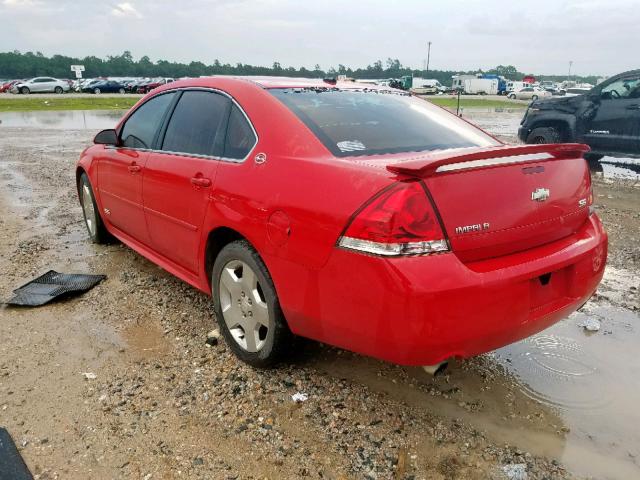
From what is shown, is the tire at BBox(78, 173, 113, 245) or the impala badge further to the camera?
the tire at BBox(78, 173, 113, 245)

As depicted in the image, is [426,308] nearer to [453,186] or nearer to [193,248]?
[453,186]

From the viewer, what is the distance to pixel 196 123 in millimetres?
3621

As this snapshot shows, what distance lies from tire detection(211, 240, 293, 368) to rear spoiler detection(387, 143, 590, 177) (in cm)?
100

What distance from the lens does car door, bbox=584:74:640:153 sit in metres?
9.21

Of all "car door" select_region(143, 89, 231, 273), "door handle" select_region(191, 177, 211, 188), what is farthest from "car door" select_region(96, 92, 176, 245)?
"door handle" select_region(191, 177, 211, 188)

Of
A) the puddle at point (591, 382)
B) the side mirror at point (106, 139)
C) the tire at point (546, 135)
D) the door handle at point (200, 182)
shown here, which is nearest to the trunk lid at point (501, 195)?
the puddle at point (591, 382)

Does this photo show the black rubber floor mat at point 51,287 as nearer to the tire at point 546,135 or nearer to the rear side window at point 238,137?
the rear side window at point 238,137

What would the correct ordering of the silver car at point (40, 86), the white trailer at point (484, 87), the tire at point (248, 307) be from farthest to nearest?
the white trailer at point (484, 87) → the silver car at point (40, 86) → the tire at point (248, 307)

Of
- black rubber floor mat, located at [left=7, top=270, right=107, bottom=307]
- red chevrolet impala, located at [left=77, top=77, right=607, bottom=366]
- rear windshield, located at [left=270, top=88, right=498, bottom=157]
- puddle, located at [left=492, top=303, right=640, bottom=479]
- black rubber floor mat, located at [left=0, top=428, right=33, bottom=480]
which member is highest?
rear windshield, located at [left=270, top=88, right=498, bottom=157]

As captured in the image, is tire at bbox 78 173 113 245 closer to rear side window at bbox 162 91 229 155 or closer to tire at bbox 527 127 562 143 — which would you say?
rear side window at bbox 162 91 229 155

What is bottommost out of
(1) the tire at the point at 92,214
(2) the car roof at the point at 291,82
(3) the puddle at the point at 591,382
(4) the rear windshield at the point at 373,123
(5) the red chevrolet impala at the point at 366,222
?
(3) the puddle at the point at 591,382

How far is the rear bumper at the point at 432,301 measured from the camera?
2211mm

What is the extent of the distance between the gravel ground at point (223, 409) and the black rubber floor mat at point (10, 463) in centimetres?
4

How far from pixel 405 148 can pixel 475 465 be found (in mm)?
1616
